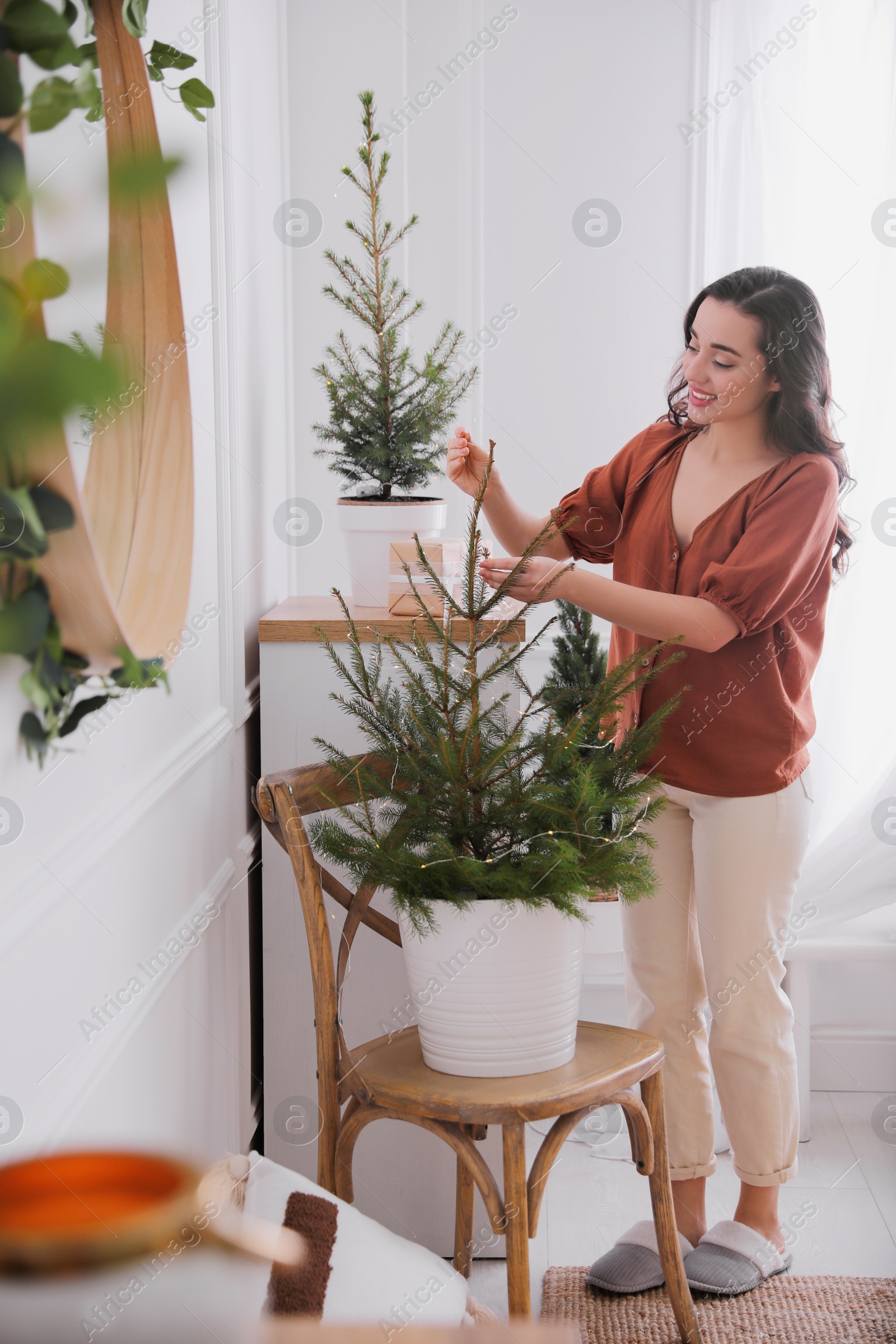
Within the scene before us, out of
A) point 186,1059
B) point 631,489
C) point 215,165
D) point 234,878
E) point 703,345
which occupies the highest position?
point 215,165

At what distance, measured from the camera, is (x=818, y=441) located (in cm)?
158

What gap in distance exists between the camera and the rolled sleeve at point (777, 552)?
4.91ft

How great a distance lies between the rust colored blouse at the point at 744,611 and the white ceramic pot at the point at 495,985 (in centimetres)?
41

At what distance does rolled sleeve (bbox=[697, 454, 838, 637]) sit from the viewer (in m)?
1.50

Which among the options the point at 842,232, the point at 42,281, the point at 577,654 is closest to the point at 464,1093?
the point at 577,654

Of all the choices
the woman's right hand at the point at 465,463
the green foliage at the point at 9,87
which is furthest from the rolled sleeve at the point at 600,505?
the green foliage at the point at 9,87

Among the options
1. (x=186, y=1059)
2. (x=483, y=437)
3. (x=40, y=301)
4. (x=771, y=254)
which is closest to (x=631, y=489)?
(x=483, y=437)

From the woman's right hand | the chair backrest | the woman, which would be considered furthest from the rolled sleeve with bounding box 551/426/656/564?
the chair backrest

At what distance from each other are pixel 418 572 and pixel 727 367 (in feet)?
1.83

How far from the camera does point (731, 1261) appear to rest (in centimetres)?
173

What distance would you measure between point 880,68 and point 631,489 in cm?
117

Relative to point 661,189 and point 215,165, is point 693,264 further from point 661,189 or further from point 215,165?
point 215,165

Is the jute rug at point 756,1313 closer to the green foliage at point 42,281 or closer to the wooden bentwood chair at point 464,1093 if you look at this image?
the wooden bentwood chair at point 464,1093

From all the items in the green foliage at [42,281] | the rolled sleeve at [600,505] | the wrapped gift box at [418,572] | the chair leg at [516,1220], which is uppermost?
the green foliage at [42,281]
